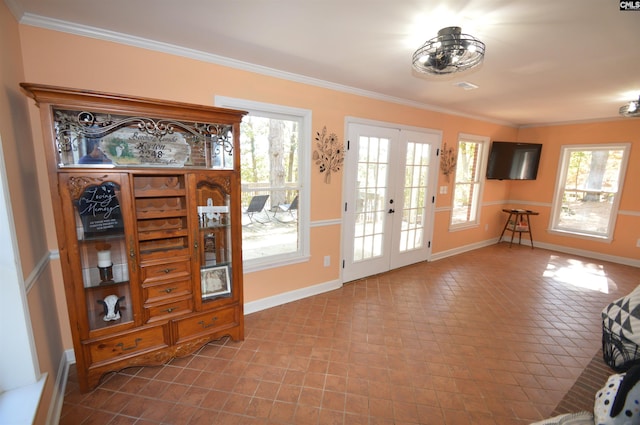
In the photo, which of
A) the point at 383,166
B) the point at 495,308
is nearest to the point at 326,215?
the point at 383,166

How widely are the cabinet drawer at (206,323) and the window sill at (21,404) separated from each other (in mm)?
765

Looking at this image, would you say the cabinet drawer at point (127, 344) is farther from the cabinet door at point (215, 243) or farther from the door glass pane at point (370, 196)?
the door glass pane at point (370, 196)

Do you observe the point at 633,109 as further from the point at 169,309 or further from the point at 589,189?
the point at 169,309

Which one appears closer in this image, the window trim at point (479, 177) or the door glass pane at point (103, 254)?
the door glass pane at point (103, 254)

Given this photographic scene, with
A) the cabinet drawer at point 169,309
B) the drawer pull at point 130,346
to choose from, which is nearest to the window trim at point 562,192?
the cabinet drawer at point 169,309

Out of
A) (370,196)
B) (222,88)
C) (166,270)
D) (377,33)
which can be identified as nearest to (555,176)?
(370,196)

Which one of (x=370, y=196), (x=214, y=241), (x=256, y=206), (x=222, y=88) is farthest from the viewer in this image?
(x=370, y=196)

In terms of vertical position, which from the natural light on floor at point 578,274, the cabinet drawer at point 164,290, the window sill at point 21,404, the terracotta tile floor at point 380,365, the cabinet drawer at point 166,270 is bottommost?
the terracotta tile floor at point 380,365

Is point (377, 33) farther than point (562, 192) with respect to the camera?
No

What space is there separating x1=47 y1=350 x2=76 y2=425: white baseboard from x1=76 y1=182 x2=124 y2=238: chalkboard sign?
3.29 feet

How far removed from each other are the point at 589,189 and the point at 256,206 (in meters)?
6.07

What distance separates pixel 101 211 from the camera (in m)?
1.79

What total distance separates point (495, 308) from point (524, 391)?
128 cm

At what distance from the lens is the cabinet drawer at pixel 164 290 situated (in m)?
1.94
